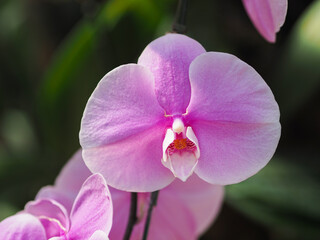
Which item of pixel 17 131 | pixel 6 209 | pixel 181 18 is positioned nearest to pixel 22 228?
pixel 181 18

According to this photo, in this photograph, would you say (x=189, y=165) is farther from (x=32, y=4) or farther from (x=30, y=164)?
(x=32, y=4)

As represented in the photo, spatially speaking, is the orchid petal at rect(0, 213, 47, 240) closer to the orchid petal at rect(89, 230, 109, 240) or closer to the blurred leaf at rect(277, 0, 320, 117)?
the orchid petal at rect(89, 230, 109, 240)

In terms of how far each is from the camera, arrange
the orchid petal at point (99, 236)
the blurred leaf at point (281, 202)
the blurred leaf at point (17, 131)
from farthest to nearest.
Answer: the blurred leaf at point (17, 131) < the blurred leaf at point (281, 202) < the orchid petal at point (99, 236)

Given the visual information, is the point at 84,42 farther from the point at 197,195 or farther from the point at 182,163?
the point at 182,163

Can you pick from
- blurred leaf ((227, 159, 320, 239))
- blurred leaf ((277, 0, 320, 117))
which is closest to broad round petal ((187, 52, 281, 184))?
blurred leaf ((227, 159, 320, 239))

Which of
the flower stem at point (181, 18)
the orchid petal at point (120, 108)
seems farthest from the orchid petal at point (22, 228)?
the flower stem at point (181, 18)

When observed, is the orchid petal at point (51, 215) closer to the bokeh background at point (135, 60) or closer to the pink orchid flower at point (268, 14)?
the pink orchid flower at point (268, 14)
